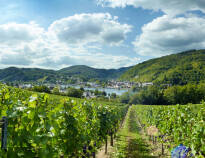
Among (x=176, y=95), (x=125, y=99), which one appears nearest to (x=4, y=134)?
(x=176, y=95)

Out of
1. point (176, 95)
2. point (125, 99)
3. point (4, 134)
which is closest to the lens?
point (4, 134)

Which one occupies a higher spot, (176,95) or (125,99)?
(176,95)

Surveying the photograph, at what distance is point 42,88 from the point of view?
6438 cm

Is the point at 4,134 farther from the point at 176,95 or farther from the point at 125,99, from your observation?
the point at 125,99

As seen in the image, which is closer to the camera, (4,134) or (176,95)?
(4,134)

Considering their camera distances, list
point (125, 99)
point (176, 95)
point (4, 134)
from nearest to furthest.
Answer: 1. point (4, 134)
2. point (176, 95)
3. point (125, 99)

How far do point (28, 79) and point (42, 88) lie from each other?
14649 cm

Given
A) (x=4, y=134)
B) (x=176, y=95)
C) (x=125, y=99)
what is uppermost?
(x=4, y=134)

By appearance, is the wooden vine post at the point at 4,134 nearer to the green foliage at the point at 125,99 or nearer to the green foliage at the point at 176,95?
the green foliage at the point at 176,95

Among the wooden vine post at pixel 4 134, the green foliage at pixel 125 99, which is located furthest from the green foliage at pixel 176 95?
the wooden vine post at pixel 4 134

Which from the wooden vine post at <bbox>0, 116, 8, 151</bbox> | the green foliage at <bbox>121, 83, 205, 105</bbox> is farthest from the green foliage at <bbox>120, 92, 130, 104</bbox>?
the wooden vine post at <bbox>0, 116, 8, 151</bbox>

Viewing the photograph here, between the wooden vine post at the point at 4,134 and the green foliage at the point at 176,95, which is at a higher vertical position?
the wooden vine post at the point at 4,134

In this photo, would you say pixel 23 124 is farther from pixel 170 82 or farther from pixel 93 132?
pixel 170 82

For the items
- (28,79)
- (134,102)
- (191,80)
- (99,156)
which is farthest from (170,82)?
(28,79)
